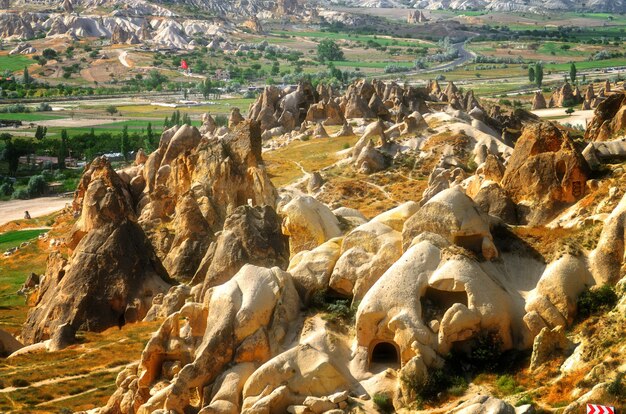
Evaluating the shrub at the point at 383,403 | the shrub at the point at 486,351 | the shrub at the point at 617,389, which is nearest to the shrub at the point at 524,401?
the shrub at the point at 486,351

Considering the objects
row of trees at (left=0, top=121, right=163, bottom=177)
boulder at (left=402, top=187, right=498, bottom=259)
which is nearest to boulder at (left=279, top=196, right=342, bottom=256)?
boulder at (left=402, top=187, right=498, bottom=259)

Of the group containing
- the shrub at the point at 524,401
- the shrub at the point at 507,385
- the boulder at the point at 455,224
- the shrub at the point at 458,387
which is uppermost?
the boulder at the point at 455,224

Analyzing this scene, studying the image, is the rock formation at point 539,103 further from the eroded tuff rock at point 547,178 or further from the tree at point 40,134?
the eroded tuff rock at point 547,178

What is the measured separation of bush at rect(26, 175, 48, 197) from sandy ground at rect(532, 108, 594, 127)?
61780mm

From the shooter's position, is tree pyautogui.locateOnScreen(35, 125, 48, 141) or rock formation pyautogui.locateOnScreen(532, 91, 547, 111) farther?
tree pyautogui.locateOnScreen(35, 125, 48, 141)

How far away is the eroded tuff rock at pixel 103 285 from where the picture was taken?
166 ft

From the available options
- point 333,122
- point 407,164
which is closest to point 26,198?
point 333,122

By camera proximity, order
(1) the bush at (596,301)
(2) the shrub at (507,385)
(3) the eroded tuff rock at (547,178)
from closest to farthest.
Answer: (2) the shrub at (507,385), (1) the bush at (596,301), (3) the eroded tuff rock at (547,178)

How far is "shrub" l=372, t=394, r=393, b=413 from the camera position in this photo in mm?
29312

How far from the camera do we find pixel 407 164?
268ft

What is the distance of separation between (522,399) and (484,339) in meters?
3.06

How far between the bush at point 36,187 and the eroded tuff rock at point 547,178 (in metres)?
86.9

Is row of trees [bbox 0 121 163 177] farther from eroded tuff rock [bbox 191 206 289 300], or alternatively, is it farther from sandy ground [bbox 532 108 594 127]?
eroded tuff rock [bbox 191 206 289 300]

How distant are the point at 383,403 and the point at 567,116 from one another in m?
109
